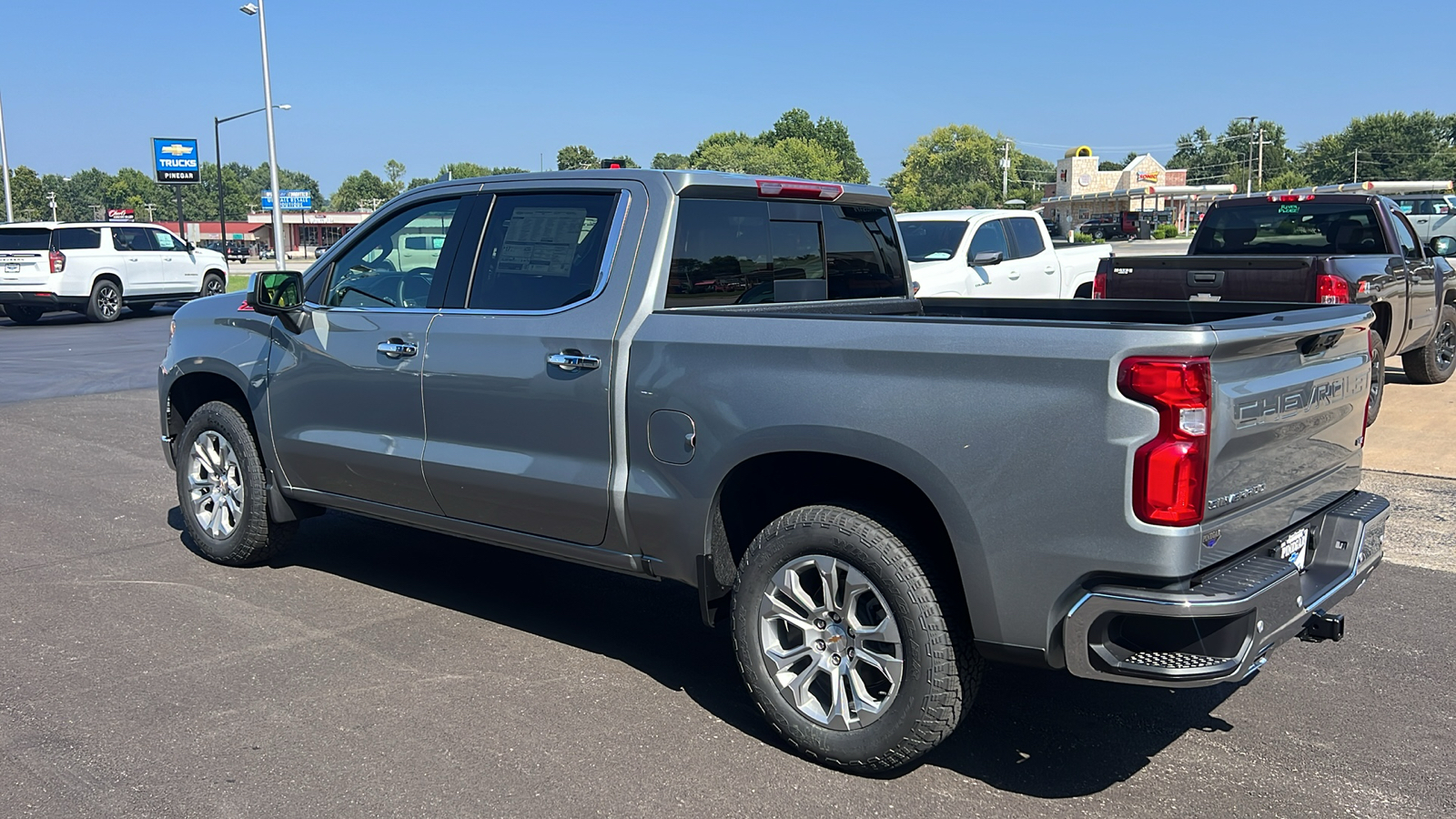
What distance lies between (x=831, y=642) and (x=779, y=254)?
1746 mm

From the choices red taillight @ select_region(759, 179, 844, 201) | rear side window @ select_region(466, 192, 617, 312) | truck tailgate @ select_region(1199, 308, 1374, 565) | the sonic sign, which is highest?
the sonic sign

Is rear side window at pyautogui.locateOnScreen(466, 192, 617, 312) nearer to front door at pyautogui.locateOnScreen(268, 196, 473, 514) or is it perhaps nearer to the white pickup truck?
front door at pyautogui.locateOnScreen(268, 196, 473, 514)

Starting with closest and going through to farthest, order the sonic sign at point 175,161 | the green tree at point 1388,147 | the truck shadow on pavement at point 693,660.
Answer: the truck shadow on pavement at point 693,660
the sonic sign at point 175,161
the green tree at point 1388,147

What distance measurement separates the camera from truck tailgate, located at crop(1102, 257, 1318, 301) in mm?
8547

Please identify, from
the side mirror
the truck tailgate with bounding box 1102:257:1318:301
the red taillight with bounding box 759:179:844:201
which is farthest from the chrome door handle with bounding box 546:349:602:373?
the truck tailgate with bounding box 1102:257:1318:301

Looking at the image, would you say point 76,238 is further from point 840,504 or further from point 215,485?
point 840,504

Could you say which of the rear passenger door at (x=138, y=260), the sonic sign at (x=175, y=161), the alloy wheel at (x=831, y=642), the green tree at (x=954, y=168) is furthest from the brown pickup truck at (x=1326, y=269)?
the green tree at (x=954, y=168)

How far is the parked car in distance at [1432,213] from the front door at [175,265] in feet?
82.4

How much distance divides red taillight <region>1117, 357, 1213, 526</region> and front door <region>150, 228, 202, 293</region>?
24.5 m

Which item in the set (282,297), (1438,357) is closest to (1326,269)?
(1438,357)

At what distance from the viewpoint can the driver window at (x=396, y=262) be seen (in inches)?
198

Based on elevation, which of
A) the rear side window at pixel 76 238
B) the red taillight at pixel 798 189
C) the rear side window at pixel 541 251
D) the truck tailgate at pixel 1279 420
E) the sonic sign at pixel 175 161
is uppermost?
the sonic sign at pixel 175 161

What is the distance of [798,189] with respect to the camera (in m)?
4.79

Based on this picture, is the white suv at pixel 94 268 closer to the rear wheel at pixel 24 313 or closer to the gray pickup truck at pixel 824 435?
the rear wheel at pixel 24 313
